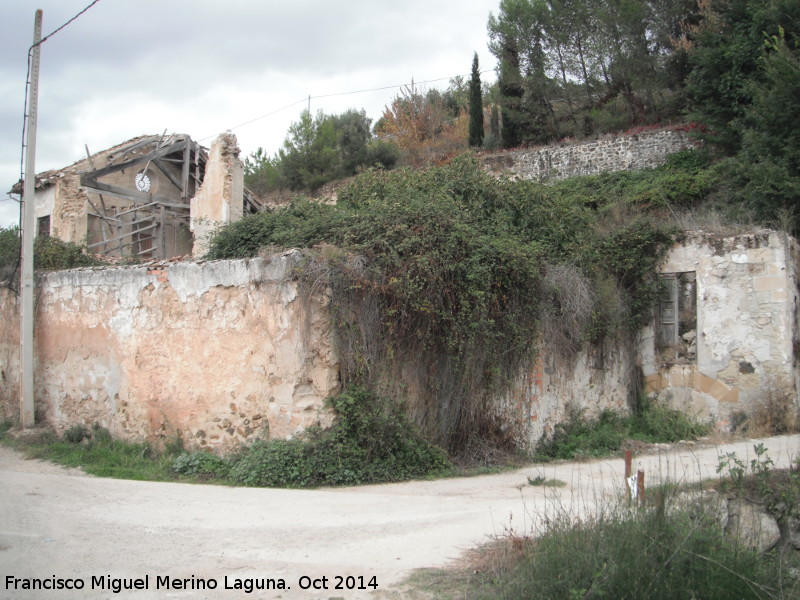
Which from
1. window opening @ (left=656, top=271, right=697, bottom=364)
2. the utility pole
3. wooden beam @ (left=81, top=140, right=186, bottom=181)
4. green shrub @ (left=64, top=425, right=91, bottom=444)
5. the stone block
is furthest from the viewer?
wooden beam @ (left=81, top=140, right=186, bottom=181)

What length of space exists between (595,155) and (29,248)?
1997 cm

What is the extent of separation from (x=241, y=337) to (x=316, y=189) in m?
22.3

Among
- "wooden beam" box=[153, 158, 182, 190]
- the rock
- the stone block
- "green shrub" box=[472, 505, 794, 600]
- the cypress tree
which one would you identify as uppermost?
the cypress tree

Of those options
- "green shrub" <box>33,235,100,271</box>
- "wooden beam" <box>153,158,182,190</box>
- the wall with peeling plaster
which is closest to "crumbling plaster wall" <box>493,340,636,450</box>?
the wall with peeling plaster

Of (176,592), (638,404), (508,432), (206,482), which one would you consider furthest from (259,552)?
(638,404)

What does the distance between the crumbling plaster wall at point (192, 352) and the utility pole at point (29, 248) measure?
0.42m

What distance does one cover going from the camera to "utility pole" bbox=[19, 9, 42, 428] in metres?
10.8

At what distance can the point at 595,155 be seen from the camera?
24.1 metres

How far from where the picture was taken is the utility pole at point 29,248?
1077cm

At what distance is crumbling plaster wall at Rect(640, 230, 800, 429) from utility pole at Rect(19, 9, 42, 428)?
39.5 feet

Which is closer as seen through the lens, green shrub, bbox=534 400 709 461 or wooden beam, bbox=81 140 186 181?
green shrub, bbox=534 400 709 461

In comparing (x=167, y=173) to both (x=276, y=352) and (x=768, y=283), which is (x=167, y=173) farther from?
(x=768, y=283)

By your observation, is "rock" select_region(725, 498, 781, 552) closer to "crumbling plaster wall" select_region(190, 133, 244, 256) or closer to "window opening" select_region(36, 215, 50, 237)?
"crumbling plaster wall" select_region(190, 133, 244, 256)

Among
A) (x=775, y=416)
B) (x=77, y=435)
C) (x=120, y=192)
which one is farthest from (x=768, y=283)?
(x=120, y=192)
